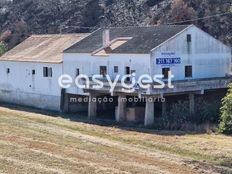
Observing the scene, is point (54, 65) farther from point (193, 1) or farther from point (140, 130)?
point (193, 1)

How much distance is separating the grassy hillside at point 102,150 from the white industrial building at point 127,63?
4.90 metres

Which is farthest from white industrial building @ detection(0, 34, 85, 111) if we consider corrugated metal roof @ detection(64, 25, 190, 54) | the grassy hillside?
the grassy hillside

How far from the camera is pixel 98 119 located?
46.4 metres

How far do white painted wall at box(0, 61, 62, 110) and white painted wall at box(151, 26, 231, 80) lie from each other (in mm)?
11670

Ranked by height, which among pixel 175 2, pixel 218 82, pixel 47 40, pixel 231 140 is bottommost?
pixel 231 140

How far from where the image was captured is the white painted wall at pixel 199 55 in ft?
143

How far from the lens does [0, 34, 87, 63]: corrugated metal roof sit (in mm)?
53531

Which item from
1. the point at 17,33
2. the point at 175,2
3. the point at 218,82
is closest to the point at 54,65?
the point at 218,82

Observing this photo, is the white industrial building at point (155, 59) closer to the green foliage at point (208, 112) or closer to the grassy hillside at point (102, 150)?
the green foliage at point (208, 112)

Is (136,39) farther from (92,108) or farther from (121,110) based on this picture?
(92,108)

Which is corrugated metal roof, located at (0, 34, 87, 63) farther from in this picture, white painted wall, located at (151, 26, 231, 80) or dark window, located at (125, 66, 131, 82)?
white painted wall, located at (151, 26, 231, 80)

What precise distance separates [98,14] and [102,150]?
58.0m

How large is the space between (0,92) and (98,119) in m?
17.9

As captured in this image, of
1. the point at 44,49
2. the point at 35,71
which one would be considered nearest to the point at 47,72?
the point at 35,71
